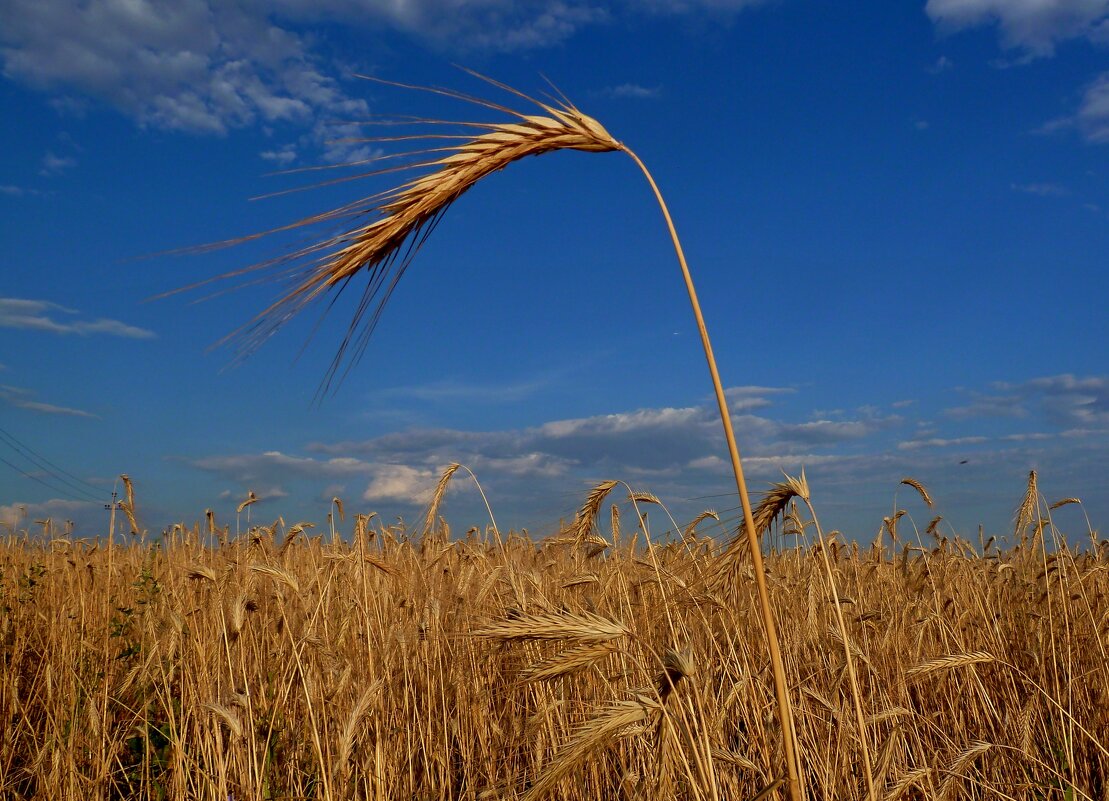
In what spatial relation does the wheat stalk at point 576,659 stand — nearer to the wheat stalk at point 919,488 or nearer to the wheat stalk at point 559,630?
the wheat stalk at point 559,630

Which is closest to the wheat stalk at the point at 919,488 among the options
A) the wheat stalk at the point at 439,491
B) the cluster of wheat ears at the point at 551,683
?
the cluster of wheat ears at the point at 551,683

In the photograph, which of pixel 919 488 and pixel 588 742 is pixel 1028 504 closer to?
pixel 919 488

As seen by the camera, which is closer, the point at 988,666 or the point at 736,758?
the point at 736,758

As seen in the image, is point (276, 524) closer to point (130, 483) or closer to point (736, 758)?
point (130, 483)

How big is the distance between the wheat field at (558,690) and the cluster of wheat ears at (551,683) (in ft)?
0.07

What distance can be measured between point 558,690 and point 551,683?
68 millimetres

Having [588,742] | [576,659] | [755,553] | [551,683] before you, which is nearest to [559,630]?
[576,659]

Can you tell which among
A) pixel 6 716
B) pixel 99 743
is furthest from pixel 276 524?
pixel 99 743

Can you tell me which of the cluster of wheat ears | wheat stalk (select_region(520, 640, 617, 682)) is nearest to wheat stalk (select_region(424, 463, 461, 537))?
the cluster of wheat ears

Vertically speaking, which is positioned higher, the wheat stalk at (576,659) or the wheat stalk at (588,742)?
the wheat stalk at (576,659)

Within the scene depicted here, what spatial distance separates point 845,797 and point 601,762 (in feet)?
3.45

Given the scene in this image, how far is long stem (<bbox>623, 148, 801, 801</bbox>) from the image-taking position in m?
1.57

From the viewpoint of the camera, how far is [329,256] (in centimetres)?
202

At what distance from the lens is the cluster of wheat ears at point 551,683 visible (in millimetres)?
1980
